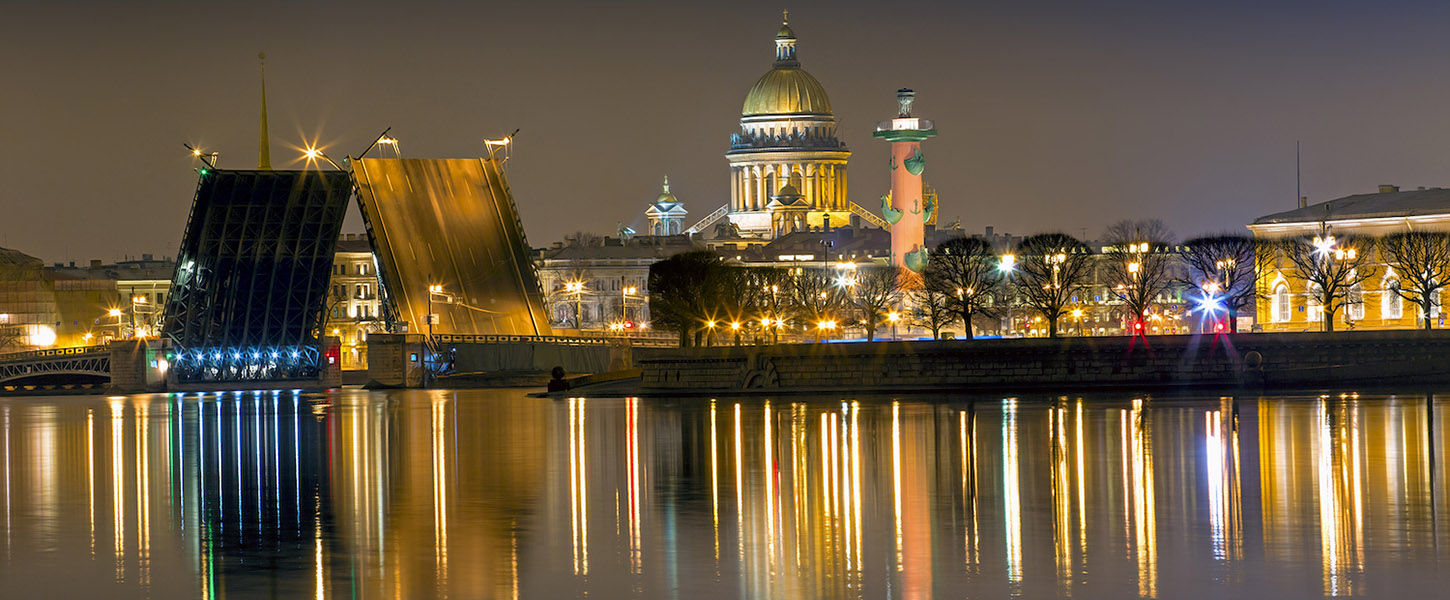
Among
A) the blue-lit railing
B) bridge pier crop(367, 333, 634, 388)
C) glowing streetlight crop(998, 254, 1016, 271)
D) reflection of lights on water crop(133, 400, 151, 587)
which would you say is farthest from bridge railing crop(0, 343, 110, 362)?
reflection of lights on water crop(133, 400, 151, 587)

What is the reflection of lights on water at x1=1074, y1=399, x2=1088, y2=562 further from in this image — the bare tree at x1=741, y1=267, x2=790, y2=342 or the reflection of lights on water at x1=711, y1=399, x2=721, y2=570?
the bare tree at x1=741, y1=267, x2=790, y2=342

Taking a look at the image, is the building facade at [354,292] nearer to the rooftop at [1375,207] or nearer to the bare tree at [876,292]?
the bare tree at [876,292]

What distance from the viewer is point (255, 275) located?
179ft

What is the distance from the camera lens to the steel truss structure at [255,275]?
52.2m

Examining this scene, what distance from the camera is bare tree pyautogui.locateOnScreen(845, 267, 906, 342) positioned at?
6925 cm

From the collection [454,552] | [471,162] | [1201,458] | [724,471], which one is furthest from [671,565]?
[471,162]

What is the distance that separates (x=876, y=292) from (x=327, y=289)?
62.3 feet

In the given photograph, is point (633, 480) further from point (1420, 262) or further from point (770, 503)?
point (1420, 262)

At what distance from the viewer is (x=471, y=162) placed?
183 ft

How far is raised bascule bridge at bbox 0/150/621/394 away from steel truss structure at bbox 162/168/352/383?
0.12ft

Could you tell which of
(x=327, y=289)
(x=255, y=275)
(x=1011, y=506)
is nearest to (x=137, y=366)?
(x=327, y=289)

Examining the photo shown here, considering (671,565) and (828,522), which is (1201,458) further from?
(671,565)

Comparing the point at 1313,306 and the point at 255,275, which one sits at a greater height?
the point at 255,275

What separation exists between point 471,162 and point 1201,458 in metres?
31.6
